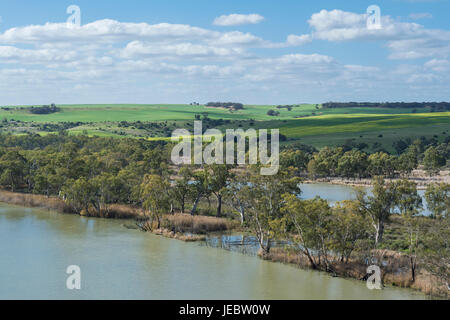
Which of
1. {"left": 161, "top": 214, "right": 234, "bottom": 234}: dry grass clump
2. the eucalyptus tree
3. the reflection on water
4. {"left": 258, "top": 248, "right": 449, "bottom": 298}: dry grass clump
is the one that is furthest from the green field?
{"left": 258, "top": 248, "right": 449, "bottom": 298}: dry grass clump

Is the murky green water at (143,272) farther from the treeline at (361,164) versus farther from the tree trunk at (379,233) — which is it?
the treeline at (361,164)

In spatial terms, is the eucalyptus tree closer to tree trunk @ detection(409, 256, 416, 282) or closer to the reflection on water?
tree trunk @ detection(409, 256, 416, 282)

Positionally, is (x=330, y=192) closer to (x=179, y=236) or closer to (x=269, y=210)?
(x=179, y=236)

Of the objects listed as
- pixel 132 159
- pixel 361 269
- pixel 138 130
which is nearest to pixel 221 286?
pixel 361 269

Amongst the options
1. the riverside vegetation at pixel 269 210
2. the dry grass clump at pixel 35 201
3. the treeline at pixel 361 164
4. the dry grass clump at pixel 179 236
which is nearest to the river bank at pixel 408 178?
the treeline at pixel 361 164
